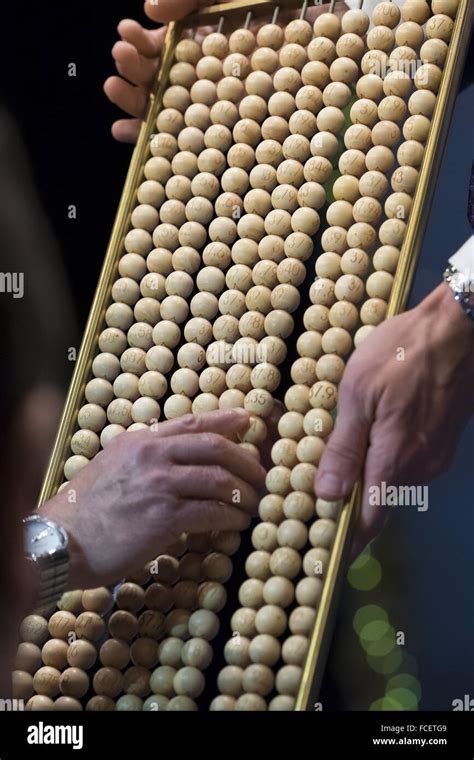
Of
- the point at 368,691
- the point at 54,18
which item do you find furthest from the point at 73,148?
the point at 368,691

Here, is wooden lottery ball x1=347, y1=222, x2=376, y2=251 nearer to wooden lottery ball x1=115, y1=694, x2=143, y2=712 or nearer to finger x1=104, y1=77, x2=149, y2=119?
finger x1=104, y1=77, x2=149, y2=119

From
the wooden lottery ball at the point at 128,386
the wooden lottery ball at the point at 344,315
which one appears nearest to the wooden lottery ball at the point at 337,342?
the wooden lottery ball at the point at 344,315

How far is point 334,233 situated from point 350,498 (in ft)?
0.83

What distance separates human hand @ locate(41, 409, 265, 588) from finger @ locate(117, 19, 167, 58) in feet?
1.49

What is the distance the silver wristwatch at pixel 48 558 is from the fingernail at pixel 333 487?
Answer: 26cm

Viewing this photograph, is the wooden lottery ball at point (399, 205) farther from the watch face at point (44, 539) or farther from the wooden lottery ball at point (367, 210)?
the watch face at point (44, 539)

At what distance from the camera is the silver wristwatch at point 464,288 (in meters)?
0.97

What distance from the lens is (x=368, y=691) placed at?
1.10 m

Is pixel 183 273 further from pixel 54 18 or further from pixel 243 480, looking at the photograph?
pixel 54 18

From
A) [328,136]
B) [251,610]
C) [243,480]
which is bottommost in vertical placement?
[251,610]

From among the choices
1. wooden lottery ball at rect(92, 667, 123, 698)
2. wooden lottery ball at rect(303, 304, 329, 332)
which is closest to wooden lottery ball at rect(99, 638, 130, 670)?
wooden lottery ball at rect(92, 667, 123, 698)

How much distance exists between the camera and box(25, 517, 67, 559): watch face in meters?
1.01

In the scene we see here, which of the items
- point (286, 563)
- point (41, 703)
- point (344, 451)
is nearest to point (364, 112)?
point (344, 451)

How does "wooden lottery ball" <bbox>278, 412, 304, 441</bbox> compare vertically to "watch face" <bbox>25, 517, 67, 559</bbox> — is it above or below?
above
